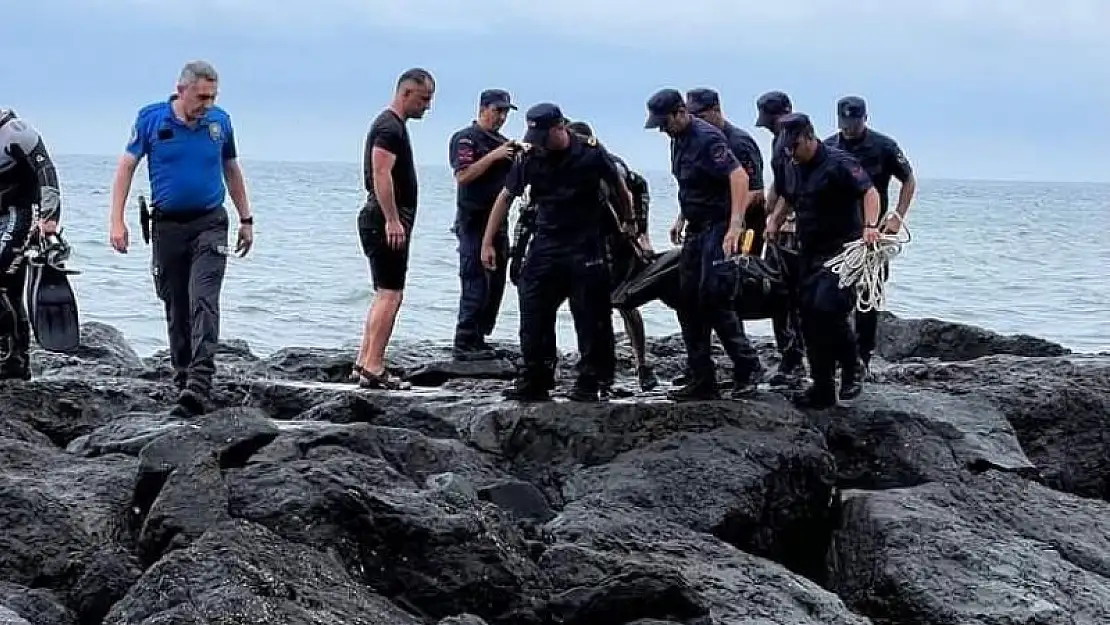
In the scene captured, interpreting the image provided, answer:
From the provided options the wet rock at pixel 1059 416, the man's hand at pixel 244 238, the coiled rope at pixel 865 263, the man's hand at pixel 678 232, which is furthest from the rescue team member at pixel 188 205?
the wet rock at pixel 1059 416

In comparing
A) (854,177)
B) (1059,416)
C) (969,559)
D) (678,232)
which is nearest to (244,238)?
(678,232)

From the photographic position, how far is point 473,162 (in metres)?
10.2

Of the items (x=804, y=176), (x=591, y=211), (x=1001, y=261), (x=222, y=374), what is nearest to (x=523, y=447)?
(x=591, y=211)

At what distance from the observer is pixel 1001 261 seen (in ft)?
116

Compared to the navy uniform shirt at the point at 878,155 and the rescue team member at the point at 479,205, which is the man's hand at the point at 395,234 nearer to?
the rescue team member at the point at 479,205

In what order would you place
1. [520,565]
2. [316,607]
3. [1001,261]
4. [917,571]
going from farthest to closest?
[1001,261] < [917,571] < [520,565] < [316,607]

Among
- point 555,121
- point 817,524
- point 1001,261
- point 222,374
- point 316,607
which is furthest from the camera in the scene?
point 1001,261

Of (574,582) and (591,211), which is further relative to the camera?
(591,211)

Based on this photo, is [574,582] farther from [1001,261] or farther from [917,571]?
→ [1001,261]

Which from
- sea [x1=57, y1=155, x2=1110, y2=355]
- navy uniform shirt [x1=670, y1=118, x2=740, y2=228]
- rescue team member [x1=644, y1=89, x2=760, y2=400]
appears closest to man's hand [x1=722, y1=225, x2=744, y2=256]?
rescue team member [x1=644, y1=89, x2=760, y2=400]

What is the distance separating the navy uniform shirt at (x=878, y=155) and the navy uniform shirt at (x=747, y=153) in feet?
2.45

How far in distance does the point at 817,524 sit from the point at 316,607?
329cm

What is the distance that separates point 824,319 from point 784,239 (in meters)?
0.88

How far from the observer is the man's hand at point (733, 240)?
844cm
